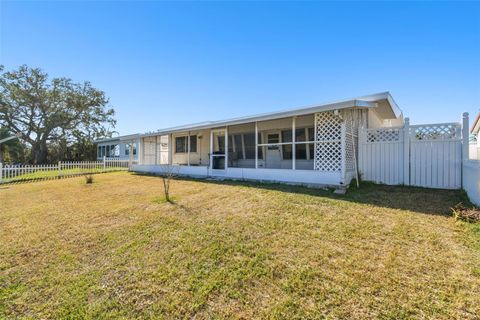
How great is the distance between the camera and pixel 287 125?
35.2 ft

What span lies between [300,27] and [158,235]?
35.9 feet

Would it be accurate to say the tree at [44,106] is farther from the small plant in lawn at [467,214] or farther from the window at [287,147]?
the small plant in lawn at [467,214]

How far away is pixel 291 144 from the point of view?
10.0 metres

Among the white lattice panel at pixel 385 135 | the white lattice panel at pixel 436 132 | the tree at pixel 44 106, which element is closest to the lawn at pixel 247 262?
the white lattice panel at pixel 436 132

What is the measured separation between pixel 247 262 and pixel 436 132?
7990mm

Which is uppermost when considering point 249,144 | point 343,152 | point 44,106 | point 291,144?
point 44,106

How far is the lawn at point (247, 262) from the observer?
8.02ft

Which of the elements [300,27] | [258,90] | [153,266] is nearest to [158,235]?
[153,266]

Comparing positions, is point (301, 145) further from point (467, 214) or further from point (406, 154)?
point (467, 214)

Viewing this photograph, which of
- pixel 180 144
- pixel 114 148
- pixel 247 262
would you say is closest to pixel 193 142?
pixel 180 144

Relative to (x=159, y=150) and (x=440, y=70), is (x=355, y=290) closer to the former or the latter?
(x=440, y=70)

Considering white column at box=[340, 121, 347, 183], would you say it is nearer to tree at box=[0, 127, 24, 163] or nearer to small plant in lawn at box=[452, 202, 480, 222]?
small plant in lawn at box=[452, 202, 480, 222]

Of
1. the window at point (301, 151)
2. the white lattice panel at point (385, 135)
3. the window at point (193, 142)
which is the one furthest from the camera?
the window at point (193, 142)

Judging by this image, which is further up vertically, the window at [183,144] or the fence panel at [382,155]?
the window at [183,144]
